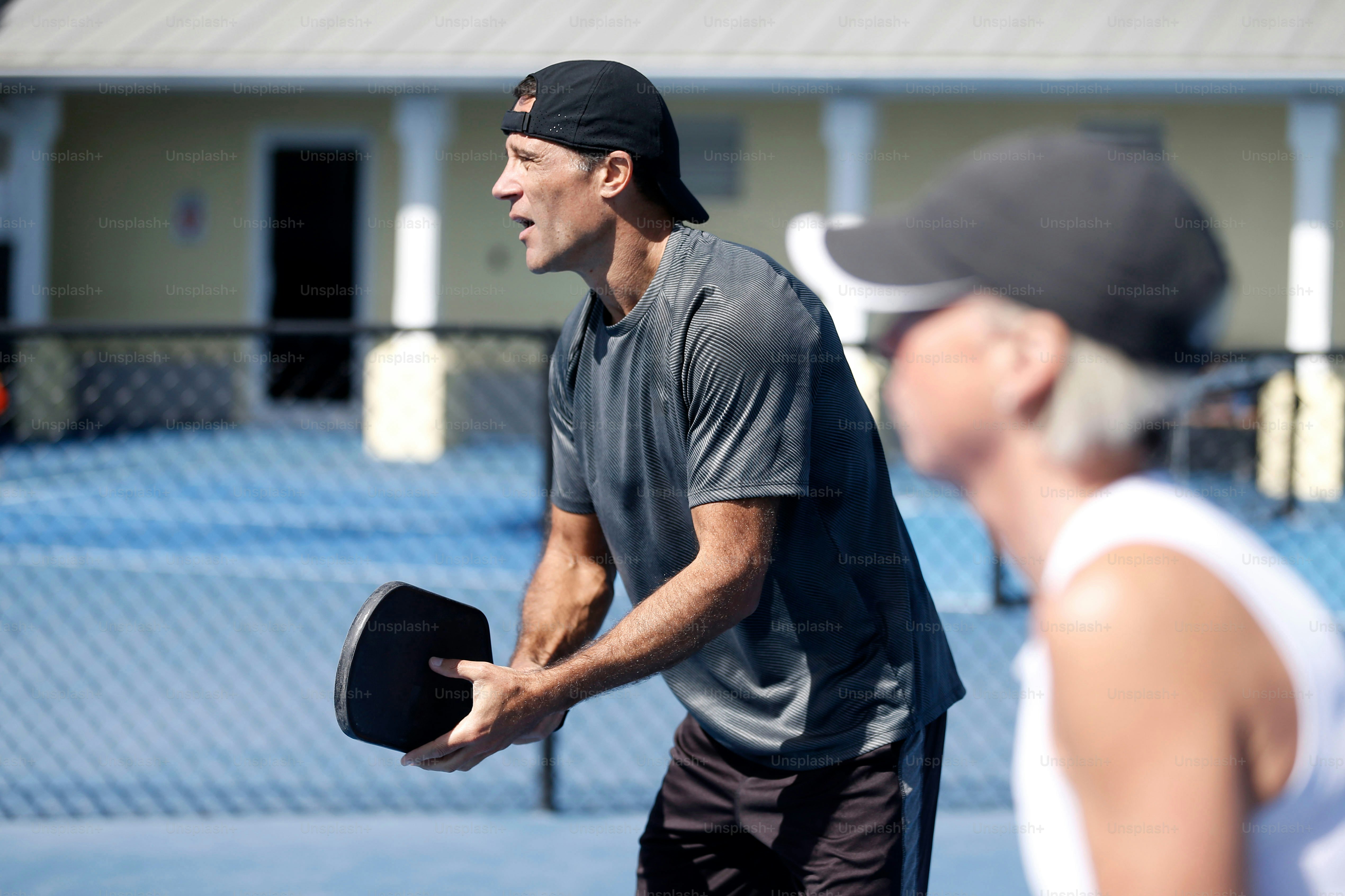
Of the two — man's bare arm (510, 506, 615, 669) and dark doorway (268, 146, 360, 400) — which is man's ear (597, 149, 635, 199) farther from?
dark doorway (268, 146, 360, 400)

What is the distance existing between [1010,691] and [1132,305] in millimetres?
4717

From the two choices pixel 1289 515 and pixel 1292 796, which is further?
pixel 1289 515

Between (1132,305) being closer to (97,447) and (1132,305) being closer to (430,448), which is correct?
(430,448)

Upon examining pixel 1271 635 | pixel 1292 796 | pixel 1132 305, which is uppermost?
pixel 1132 305

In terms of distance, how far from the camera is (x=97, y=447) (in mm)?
13281

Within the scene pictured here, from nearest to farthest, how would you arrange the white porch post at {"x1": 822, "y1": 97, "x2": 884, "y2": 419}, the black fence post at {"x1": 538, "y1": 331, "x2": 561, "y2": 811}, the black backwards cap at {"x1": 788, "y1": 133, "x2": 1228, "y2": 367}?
1. the black backwards cap at {"x1": 788, "y1": 133, "x2": 1228, "y2": 367}
2. the black fence post at {"x1": 538, "y1": 331, "x2": 561, "y2": 811}
3. the white porch post at {"x1": 822, "y1": 97, "x2": 884, "y2": 419}

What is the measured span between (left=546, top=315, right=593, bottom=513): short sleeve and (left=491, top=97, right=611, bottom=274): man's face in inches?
9.7

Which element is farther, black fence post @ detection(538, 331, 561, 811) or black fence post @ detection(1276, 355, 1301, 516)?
black fence post @ detection(1276, 355, 1301, 516)

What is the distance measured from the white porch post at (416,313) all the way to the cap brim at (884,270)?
36.6 feet

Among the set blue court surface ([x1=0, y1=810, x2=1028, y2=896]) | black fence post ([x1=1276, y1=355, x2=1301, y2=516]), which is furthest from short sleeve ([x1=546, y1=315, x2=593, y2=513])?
black fence post ([x1=1276, y1=355, x2=1301, y2=516])

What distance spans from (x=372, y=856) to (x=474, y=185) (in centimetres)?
1127

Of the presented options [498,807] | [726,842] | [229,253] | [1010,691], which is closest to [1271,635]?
[726,842]

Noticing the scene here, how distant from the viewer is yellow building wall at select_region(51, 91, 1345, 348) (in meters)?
13.0

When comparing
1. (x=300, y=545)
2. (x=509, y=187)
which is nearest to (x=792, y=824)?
(x=509, y=187)
